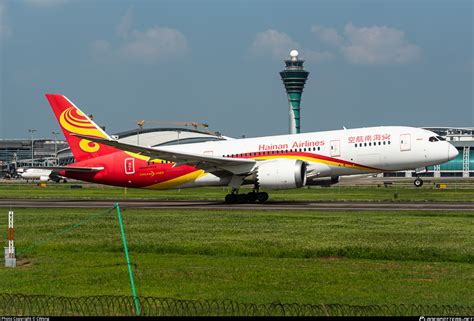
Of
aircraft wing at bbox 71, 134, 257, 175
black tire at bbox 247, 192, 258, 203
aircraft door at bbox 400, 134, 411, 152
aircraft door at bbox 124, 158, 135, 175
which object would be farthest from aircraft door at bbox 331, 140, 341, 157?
aircraft door at bbox 124, 158, 135, 175

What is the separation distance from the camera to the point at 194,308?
13234 millimetres

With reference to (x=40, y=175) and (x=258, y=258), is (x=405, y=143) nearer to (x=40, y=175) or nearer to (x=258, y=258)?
(x=258, y=258)

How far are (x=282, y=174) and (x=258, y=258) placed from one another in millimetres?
22175

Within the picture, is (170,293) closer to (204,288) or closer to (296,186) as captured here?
(204,288)

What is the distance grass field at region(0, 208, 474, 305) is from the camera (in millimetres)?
15625

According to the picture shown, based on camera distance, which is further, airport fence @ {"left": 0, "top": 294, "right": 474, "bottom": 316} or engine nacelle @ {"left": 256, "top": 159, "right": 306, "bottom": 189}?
engine nacelle @ {"left": 256, "top": 159, "right": 306, "bottom": 189}

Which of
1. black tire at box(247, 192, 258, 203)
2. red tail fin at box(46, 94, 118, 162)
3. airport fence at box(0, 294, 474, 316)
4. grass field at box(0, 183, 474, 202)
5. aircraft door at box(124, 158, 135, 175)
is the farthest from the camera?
grass field at box(0, 183, 474, 202)

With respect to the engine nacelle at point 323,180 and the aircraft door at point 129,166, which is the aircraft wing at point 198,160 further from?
the engine nacelle at point 323,180

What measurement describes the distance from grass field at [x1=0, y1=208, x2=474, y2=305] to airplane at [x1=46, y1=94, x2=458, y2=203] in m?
9.85

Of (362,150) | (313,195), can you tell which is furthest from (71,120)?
(313,195)

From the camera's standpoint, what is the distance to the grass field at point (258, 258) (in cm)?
1562

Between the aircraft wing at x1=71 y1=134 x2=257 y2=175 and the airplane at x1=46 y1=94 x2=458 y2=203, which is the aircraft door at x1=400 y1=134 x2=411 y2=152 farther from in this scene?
the aircraft wing at x1=71 y1=134 x2=257 y2=175

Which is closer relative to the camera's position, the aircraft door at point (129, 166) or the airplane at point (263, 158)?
the airplane at point (263, 158)

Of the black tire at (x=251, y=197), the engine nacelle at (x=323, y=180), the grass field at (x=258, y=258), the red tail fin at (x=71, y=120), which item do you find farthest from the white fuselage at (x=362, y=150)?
the red tail fin at (x=71, y=120)
